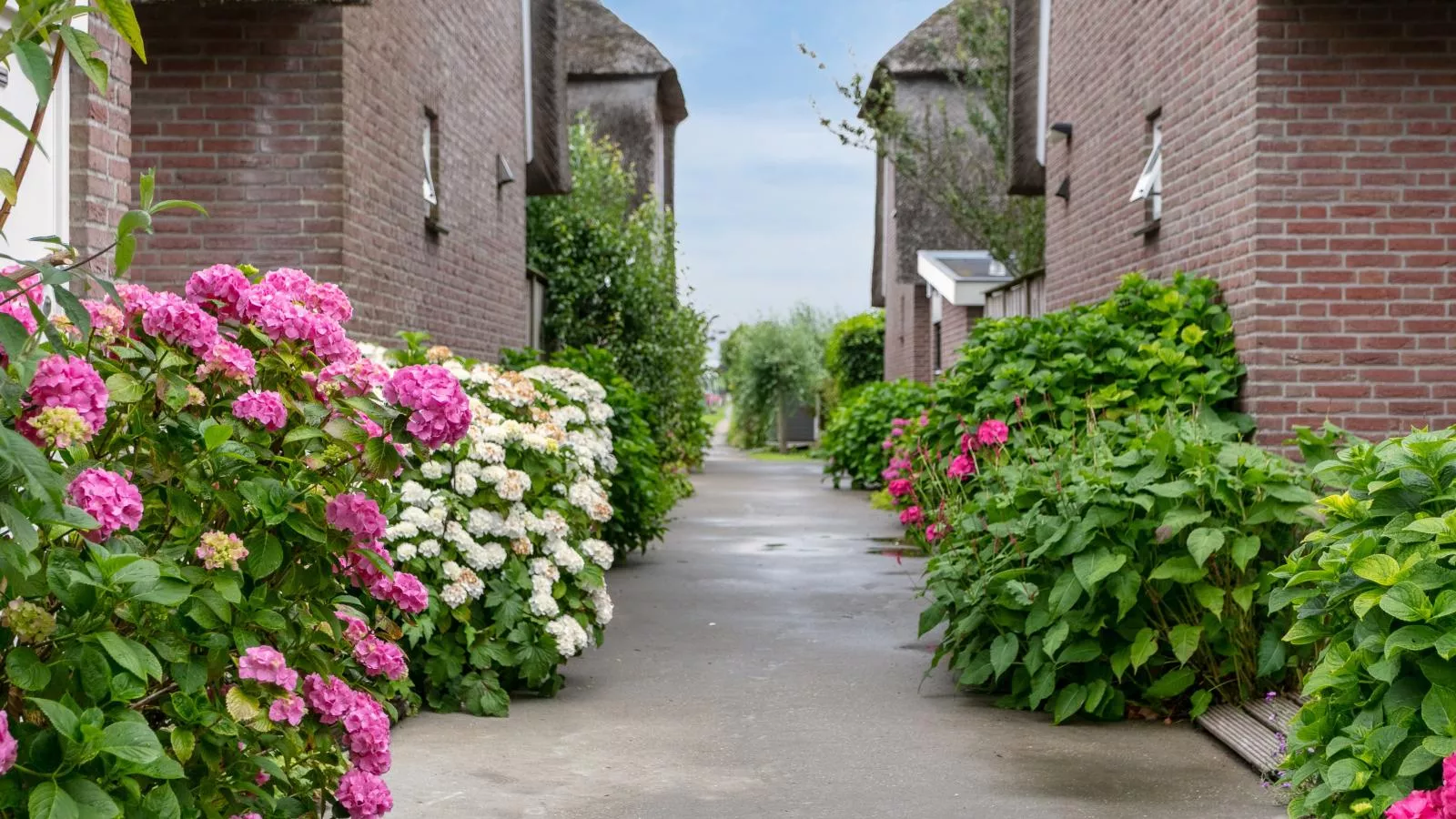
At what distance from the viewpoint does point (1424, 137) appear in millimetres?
7766

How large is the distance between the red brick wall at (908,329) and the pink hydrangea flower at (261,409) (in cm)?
2257

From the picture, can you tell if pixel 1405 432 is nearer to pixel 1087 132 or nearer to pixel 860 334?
pixel 1087 132

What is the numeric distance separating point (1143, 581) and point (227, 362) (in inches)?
158

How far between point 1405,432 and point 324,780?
6.23 metres

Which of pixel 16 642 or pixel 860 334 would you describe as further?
pixel 860 334

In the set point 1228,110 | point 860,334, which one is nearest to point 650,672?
point 1228,110

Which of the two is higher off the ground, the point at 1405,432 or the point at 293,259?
the point at 293,259

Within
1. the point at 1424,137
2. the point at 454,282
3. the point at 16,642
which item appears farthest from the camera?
the point at 454,282

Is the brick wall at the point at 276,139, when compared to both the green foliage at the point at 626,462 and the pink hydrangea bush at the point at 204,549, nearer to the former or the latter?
the green foliage at the point at 626,462

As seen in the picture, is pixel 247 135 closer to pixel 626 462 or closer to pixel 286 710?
pixel 626 462

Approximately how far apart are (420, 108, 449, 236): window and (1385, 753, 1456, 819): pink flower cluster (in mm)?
8847

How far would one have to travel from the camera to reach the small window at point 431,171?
10992mm

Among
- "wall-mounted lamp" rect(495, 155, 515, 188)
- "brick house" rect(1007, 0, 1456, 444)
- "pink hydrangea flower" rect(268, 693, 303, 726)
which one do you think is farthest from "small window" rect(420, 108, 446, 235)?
"pink hydrangea flower" rect(268, 693, 303, 726)

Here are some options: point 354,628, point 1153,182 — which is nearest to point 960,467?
point 1153,182
